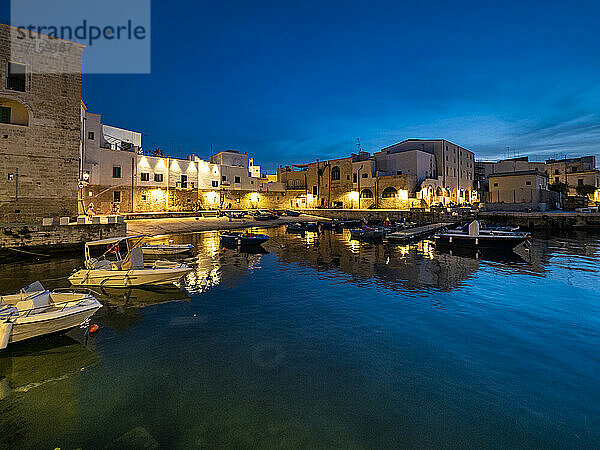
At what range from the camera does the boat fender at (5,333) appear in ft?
22.7

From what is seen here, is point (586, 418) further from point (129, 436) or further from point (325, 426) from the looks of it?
point (129, 436)

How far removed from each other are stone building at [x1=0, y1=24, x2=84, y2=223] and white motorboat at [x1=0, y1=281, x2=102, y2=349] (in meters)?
18.9

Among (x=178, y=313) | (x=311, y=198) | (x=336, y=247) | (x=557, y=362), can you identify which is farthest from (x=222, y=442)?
(x=311, y=198)

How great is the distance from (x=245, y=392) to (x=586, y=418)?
6773 millimetres

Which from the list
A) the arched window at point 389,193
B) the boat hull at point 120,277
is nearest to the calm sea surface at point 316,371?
the boat hull at point 120,277

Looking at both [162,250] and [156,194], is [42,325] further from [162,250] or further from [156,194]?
[156,194]

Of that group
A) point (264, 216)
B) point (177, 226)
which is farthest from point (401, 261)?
point (264, 216)

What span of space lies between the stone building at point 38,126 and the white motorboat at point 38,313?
18944mm

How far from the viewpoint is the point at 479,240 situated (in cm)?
2541

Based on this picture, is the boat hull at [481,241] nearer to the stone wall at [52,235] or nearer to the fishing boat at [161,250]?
the fishing boat at [161,250]

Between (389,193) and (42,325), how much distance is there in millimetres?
49546

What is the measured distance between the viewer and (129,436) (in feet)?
16.5

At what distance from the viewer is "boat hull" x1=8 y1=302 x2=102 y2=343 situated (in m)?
7.39

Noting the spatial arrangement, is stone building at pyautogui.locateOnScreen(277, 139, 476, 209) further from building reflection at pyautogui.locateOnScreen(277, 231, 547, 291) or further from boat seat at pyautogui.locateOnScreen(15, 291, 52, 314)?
boat seat at pyautogui.locateOnScreen(15, 291, 52, 314)
